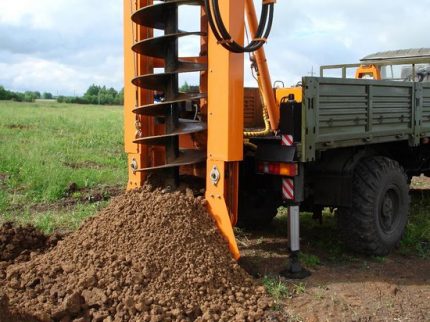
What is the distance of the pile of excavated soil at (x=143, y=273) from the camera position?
364cm

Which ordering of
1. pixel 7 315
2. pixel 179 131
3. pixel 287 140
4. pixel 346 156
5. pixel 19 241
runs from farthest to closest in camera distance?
1. pixel 346 156
2. pixel 19 241
3. pixel 179 131
4. pixel 287 140
5. pixel 7 315

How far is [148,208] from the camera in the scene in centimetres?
454

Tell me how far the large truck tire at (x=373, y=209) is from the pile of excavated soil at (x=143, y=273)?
1.44m

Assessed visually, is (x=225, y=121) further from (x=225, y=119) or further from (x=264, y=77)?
(x=264, y=77)

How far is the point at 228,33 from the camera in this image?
4.26m

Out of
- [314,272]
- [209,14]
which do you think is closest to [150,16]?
[209,14]

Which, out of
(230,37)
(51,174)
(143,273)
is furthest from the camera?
(51,174)

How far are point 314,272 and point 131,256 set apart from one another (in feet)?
5.65

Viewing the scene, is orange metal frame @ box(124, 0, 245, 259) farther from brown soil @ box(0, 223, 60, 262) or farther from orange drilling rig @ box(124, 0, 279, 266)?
brown soil @ box(0, 223, 60, 262)

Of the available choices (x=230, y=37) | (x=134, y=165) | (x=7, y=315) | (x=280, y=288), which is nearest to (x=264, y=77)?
(x=230, y=37)

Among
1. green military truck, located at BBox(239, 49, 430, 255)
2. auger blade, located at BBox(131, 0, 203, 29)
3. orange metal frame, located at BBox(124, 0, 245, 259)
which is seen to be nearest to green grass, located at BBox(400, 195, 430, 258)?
green military truck, located at BBox(239, 49, 430, 255)

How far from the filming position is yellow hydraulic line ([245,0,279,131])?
486cm

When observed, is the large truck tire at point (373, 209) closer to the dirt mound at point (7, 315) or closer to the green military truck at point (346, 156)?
the green military truck at point (346, 156)

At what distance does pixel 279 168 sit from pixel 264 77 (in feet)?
3.03
